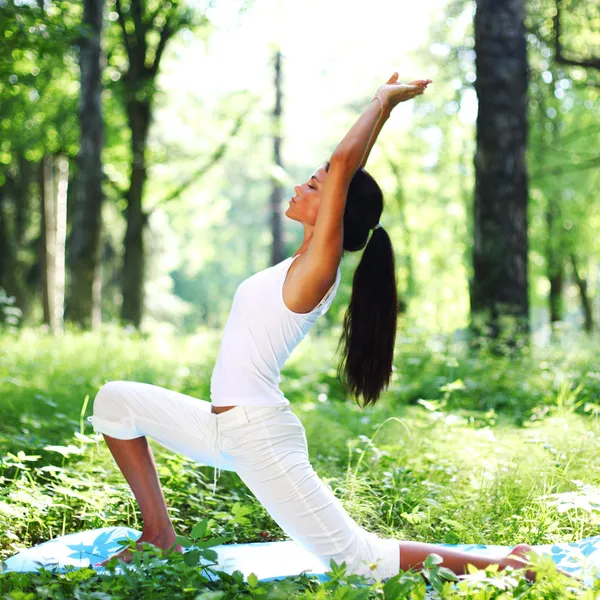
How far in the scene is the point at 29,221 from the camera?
68.3 feet

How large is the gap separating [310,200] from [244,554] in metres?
1.83

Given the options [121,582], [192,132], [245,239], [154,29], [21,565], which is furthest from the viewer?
[245,239]

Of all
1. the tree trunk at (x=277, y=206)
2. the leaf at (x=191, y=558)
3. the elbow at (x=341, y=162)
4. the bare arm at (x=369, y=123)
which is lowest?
the leaf at (x=191, y=558)

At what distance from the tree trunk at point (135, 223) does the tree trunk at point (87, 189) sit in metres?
2.89

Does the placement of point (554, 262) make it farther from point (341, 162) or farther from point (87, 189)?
point (341, 162)

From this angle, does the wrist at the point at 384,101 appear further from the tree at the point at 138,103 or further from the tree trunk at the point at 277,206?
the tree trunk at the point at 277,206

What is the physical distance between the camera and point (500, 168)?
29.9ft

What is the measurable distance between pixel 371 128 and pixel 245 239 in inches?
1827

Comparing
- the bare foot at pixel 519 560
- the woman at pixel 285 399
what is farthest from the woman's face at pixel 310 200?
the bare foot at pixel 519 560

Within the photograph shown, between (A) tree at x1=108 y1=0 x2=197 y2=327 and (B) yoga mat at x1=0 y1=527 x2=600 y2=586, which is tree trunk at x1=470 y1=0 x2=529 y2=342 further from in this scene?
(A) tree at x1=108 y1=0 x2=197 y2=327

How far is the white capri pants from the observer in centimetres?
312

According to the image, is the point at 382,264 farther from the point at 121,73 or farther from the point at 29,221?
the point at 29,221

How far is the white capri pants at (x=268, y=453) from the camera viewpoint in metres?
3.12

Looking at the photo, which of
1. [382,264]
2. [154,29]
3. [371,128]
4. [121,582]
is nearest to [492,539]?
[382,264]
